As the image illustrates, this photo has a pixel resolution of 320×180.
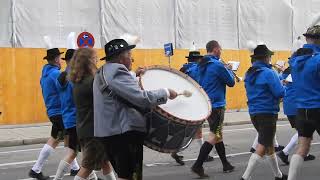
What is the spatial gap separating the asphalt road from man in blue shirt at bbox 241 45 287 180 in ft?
2.80

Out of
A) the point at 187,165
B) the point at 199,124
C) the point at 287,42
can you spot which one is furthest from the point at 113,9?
the point at 199,124

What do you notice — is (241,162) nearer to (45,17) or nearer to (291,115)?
(291,115)

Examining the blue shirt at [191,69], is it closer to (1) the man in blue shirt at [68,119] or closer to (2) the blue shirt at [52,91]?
(2) the blue shirt at [52,91]

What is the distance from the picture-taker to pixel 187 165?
9711 millimetres

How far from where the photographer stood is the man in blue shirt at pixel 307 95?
6535 mm

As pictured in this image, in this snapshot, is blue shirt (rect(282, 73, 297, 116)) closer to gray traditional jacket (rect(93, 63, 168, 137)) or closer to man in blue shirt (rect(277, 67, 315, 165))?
man in blue shirt (rect(277, 67, 315, 165))

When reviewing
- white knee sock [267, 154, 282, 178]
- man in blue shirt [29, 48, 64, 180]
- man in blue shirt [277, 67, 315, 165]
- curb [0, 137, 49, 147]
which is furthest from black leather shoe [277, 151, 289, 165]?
curb [0, 137, 49, 147]

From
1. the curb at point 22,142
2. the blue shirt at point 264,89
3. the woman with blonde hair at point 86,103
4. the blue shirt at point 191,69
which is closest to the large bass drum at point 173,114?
the woman with blonde hair at point 86,103

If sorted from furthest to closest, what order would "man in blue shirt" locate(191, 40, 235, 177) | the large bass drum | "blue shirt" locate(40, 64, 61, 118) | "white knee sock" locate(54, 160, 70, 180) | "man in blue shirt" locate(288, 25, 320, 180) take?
"man in blue shirt" locate(191, 40, 235, 177), "blue shirt" locate(40, 64, 61, 118), "white knee sock" locate(54, 160, 70, 180), "man in blue shirt" locate(288, 25, 320, 180), the large bass drum

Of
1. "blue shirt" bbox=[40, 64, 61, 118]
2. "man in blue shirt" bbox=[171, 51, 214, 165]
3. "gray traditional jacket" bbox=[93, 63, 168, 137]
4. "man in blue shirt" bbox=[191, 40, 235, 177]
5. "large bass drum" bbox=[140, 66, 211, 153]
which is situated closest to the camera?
"gray traditional jacket" bbox=[93, 63, 168, 137]

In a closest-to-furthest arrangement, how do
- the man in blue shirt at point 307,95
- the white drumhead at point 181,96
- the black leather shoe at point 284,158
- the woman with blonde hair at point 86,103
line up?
the white drumhead at point 181,96
the woman with blonde hair at point 86,103
the man in blue shirt at point 307,95
the black leather shoe at point 284,158

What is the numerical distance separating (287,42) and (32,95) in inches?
507

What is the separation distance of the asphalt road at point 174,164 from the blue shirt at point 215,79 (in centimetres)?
114

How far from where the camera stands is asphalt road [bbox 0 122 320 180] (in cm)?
868
